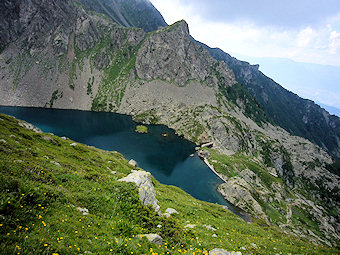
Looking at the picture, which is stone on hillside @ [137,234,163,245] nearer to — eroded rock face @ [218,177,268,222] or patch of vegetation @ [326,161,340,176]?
eroded rock face @ [218,177,268,222]

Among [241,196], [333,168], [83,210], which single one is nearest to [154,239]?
[83,210]

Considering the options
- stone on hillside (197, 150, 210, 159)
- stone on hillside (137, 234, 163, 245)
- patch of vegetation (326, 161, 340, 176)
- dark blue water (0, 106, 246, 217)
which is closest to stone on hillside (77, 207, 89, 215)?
stone on hillside (137, 234, 163, 245)

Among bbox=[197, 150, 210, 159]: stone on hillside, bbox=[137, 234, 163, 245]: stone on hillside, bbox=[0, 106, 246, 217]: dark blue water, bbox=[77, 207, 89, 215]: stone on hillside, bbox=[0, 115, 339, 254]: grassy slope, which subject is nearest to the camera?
bbox=[0, 115, 339, 254]: grassy slope

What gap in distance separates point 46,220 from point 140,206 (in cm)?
764

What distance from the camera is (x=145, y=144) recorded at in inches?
4897

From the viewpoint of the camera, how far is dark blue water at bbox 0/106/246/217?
87062mm

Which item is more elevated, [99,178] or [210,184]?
[99,178]

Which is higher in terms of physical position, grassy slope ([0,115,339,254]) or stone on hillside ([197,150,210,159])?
grassy slope ([0,115,339,254])

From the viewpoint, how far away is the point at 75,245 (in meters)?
8.62

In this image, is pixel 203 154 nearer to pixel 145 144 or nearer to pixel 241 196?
pixel 145 144

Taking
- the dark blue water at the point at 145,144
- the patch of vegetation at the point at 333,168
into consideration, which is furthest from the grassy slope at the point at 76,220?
the patch of vegetation at the point at 333,168

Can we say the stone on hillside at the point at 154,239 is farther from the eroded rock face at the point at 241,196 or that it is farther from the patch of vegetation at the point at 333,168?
the patch of vegetation at the point at 333,168

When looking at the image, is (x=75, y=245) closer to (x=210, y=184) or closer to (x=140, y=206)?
(x=140, y=206)

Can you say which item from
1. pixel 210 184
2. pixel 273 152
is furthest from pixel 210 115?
pixel 210 184
